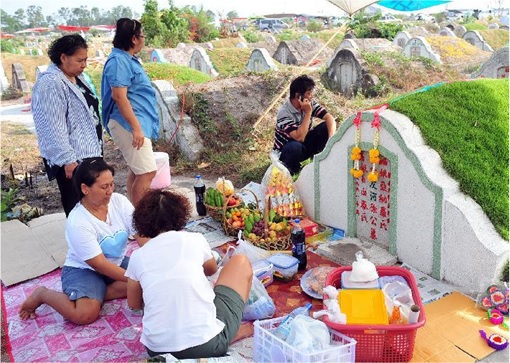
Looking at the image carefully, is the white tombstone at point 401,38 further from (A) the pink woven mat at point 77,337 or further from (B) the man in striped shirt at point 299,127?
(A) the pink woven mat at point 77,337

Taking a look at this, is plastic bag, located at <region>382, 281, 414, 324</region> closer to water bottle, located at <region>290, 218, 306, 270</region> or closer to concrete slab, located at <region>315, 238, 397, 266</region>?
concrete slab, located at <region>315, 238, 397, 266</region>

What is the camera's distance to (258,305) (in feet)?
11.4

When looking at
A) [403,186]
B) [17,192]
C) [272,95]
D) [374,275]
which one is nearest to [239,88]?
[272,95]

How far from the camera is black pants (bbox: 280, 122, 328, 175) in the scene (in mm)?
5953

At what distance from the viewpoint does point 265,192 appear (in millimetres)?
5145

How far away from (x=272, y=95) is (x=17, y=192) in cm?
486

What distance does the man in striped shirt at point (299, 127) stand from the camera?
18.9 ft

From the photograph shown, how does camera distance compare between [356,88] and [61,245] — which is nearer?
[61,245]

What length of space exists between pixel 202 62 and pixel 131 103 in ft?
52.2

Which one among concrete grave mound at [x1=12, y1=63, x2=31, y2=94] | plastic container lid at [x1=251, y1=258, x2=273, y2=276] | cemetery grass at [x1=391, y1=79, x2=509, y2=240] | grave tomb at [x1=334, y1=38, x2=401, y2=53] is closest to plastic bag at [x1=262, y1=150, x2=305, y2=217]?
plastic container lid at [x1=251, y1=258, x2=273, y2=276]

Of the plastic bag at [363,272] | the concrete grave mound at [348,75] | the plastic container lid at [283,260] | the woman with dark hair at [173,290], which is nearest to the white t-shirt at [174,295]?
the woman with dark hair at [173,290]

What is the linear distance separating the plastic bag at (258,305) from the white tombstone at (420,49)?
17978 mm

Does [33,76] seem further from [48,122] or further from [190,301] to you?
[190,301]

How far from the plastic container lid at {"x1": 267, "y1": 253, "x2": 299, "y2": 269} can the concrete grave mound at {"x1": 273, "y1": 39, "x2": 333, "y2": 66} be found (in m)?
19.5
